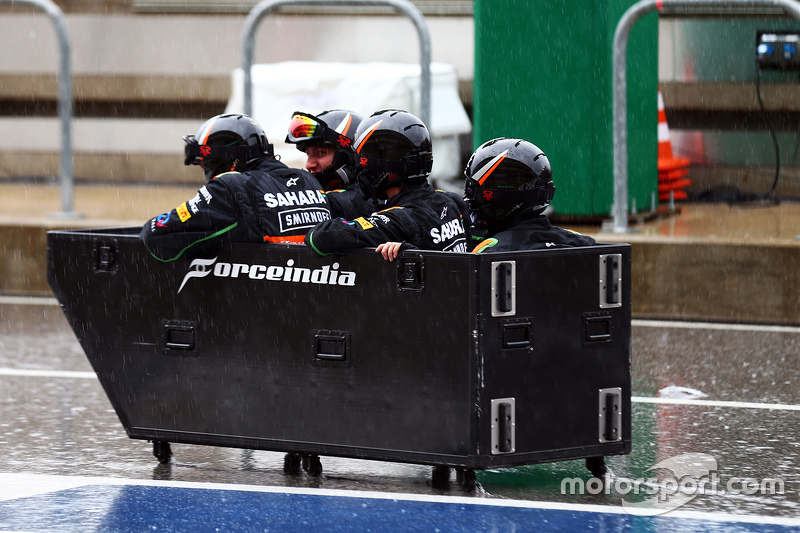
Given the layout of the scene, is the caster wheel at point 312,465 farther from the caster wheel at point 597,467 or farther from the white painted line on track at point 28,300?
the white painted line on track at point 28,300

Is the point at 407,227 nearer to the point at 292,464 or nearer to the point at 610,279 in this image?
the point at 610,279

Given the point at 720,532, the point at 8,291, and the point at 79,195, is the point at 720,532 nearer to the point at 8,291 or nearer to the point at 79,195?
the point at 8,291

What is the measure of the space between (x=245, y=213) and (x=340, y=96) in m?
7.81

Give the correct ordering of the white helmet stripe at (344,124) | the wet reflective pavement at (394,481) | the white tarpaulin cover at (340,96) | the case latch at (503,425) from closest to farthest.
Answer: the wet reflective pavement at (394,481), the case latch at (503,425), the white helmet stripe at (344,124), the white tarpaulin cover at (340,96)

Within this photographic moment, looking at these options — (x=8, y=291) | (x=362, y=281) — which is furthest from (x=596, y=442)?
(x=8, y=291)

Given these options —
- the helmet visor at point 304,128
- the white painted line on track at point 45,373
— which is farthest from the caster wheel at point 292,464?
the white painted line on track at point 45,373

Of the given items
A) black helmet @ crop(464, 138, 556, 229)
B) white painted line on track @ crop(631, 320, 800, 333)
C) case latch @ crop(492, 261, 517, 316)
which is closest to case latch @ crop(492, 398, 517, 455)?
case latch @ crop(492, 261, 517, 316)

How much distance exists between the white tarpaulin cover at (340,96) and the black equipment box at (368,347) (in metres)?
7.46

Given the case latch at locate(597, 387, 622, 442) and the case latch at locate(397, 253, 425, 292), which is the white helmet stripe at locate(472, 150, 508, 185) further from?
the case latch at locate(597, 387, 622, 442)

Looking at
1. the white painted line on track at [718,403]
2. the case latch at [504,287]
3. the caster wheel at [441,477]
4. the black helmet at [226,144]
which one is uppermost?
the black helmet at [226,144]

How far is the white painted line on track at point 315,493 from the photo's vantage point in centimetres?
560

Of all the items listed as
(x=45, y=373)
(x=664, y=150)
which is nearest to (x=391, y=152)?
(x=45, y=373)

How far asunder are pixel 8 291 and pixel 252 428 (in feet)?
20.5

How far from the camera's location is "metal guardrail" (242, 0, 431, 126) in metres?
11.1
